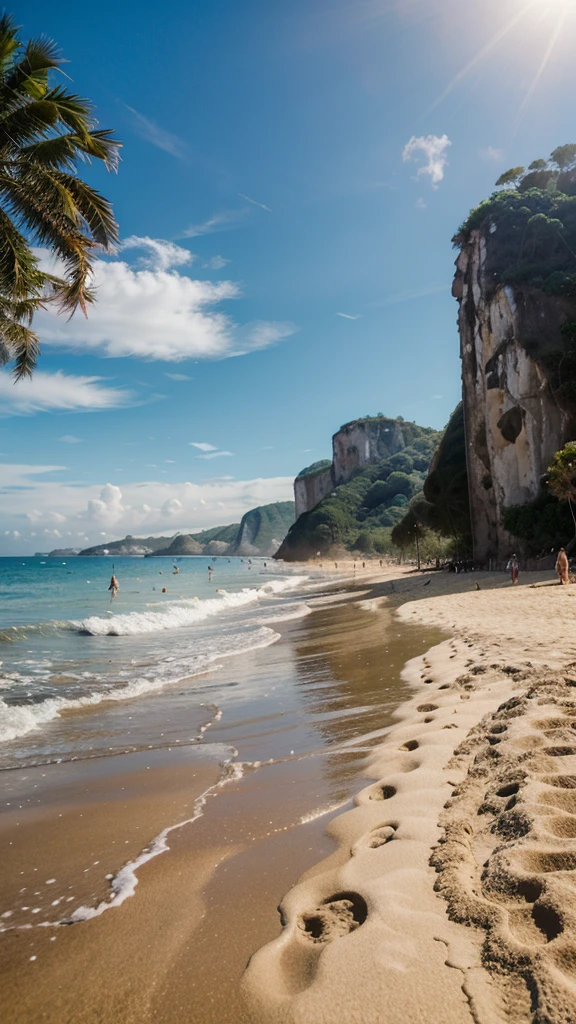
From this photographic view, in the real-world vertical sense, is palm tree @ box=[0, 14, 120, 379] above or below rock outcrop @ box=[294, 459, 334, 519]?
below

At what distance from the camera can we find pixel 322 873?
9.61 ft

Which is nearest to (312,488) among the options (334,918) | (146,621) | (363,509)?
(363,509)

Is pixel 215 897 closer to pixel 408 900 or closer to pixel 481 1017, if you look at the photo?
pixel 408 900

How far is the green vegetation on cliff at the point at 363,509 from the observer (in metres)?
144

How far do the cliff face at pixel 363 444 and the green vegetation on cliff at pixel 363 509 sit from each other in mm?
4100

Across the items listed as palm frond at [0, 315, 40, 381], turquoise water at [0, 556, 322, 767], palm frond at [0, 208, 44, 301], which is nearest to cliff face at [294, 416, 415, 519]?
turquoise water at [0, 556, 322, 767]

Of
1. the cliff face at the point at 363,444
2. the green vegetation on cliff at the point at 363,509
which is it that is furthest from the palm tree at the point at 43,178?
the cliff face at the point at 363,444

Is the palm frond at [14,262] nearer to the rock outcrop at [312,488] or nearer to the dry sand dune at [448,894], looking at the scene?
the dry sand dune at [448,894]

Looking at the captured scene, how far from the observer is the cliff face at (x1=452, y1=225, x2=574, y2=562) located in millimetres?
36000

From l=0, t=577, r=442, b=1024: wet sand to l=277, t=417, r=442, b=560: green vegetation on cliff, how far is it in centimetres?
12384

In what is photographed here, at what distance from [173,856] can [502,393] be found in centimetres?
4112

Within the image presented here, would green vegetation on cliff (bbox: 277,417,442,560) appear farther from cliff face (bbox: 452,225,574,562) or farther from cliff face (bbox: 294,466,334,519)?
cliff face (bbox: 452,225,574,562)

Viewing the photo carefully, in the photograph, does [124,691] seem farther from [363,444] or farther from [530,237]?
[363,444]

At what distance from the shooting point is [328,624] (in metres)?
19.0
